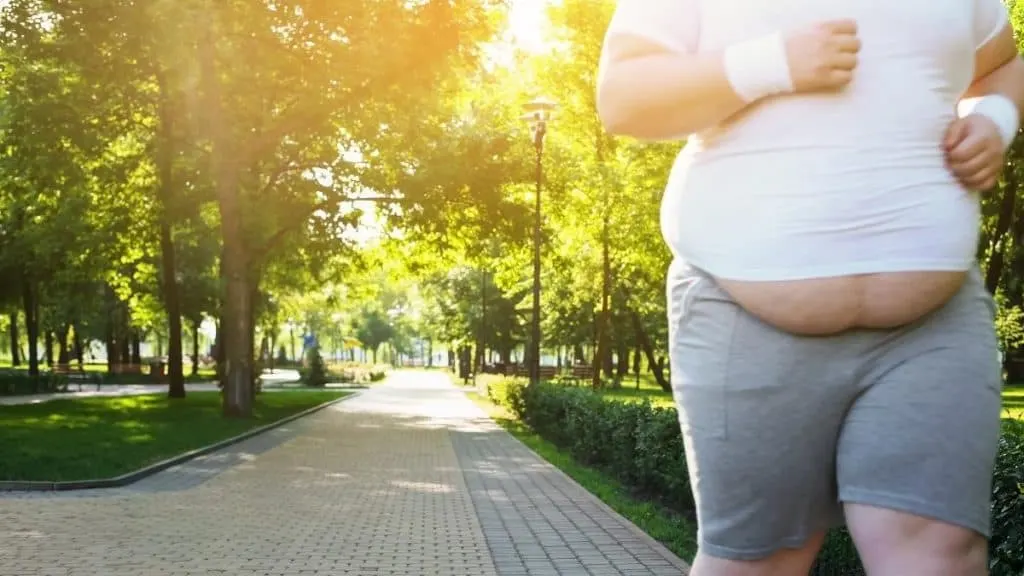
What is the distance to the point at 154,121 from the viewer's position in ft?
91.7

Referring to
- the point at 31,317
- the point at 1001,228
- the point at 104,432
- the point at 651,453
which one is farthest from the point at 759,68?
the point at 31,317

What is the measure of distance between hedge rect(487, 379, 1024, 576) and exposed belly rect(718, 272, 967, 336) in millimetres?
3564

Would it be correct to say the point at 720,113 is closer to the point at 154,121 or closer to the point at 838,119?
the point at 838,119

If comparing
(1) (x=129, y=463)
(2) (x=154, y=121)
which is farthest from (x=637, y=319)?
(1) (x=129, y=463)

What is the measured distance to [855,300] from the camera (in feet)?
4.85

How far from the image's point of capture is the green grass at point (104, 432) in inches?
549

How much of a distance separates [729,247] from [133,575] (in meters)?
6.85

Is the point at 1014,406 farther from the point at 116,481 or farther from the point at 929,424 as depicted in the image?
the point at 929,424

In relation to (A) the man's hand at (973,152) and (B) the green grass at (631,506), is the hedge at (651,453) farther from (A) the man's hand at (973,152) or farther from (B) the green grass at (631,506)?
(A) the man's hand at (973,152)

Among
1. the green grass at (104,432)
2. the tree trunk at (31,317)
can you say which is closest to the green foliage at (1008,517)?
the green grass at (104,432)

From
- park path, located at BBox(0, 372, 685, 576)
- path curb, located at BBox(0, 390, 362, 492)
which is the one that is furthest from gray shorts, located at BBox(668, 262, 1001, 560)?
path curb, located at BBox(0, 390, 362, 492)

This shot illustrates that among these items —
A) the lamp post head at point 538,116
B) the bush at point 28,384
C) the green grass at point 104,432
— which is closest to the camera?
the green grass at point 104,432

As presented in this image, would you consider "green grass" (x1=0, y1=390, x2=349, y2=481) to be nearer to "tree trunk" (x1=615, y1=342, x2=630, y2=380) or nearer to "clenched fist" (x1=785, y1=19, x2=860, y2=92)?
"clenched fist" (x1=785, y1=19, x2=860, y2=92)

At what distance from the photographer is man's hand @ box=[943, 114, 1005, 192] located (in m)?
1.54
